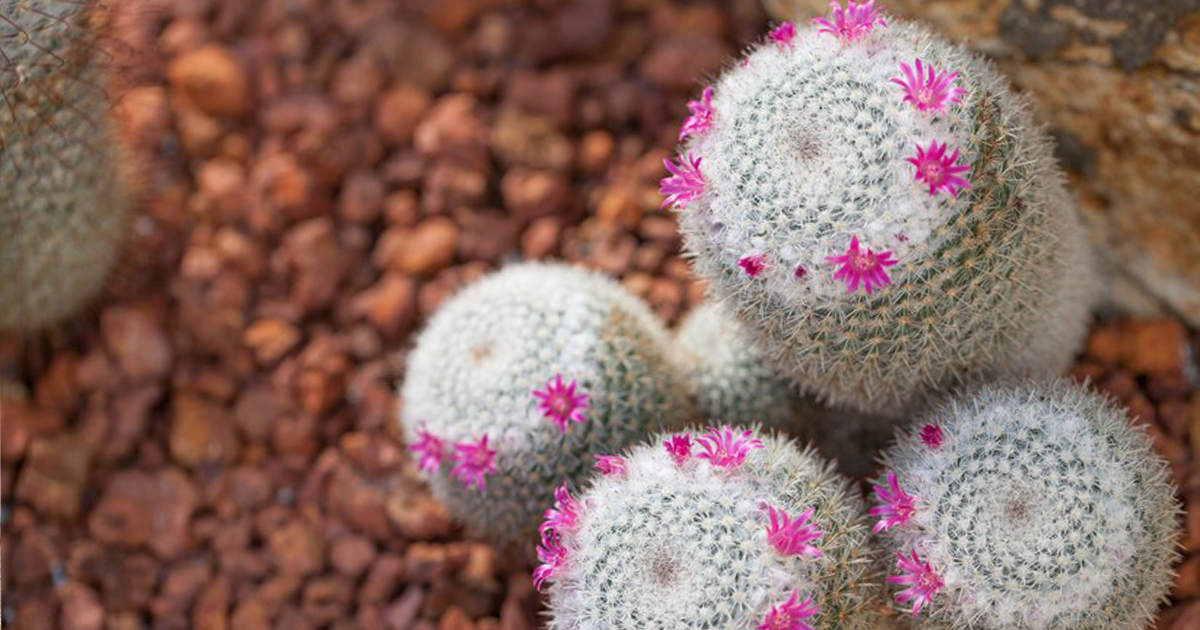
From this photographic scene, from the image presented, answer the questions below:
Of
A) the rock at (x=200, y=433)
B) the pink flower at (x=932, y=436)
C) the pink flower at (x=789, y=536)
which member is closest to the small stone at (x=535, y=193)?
the rock at (x=200, y=433)

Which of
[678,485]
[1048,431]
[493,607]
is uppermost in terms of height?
[1048,431]

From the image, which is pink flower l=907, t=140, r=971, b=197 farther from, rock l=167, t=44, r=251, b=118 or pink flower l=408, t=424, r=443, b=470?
rock l=167, t=44, r=251, b=118

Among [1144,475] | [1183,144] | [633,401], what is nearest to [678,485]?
[633,401]

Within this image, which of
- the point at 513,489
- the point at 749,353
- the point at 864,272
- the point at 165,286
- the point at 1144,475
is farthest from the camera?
the point at 165,286

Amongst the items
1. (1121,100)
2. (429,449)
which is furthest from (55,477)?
(1121,100)

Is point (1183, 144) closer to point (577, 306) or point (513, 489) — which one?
point (577, 306)

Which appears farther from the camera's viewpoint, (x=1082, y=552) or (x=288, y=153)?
(x=288, y=153)

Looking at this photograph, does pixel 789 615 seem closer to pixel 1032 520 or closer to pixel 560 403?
pixel 1032 520

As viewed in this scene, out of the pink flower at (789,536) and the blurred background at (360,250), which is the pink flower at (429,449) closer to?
the blurred background at (360,250)
